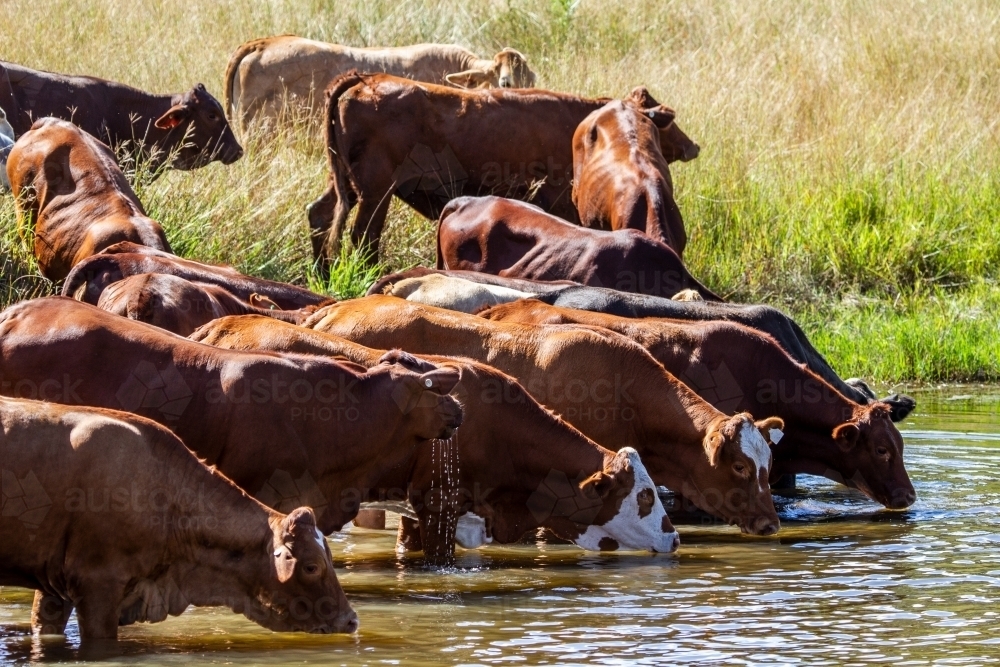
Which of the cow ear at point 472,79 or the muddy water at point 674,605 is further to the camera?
the cow ear at point 472,79

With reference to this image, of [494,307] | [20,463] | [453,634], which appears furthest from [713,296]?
[20,463]

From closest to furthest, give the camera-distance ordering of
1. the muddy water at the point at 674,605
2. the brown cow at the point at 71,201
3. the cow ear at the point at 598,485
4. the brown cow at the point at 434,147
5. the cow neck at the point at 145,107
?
the muddy water at the point at 674,605
the cow ear at the point at 598,485
the brown cow at the point at 71,201
the brown cow at the point at 434,147
the cow neck at the point at 145,107

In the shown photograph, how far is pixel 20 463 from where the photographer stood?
20.3 ft

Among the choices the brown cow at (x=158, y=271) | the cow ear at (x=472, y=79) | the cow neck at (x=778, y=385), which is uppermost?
the cow ear at (x=472, y=79)

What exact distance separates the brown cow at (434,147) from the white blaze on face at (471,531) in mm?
6096

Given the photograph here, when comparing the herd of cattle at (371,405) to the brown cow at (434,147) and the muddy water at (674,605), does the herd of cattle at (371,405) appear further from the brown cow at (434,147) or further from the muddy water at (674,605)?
the brown cow at (434,147)

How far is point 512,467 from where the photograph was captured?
8.49 m

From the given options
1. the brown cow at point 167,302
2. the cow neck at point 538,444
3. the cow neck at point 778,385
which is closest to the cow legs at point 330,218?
the cow neck at point 778,385

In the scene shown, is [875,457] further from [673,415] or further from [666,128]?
[666,128]

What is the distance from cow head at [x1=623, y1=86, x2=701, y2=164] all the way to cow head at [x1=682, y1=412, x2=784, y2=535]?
6.67 m

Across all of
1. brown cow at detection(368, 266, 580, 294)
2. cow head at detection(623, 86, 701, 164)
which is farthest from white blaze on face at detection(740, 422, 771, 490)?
cow head at detection(623, 86, 701, 164)

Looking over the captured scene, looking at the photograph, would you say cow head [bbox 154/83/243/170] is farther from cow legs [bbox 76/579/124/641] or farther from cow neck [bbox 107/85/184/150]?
cow legs [bbox 76/579/124/641]

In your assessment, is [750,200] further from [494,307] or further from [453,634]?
[453,634]

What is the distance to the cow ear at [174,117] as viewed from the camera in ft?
50.9
